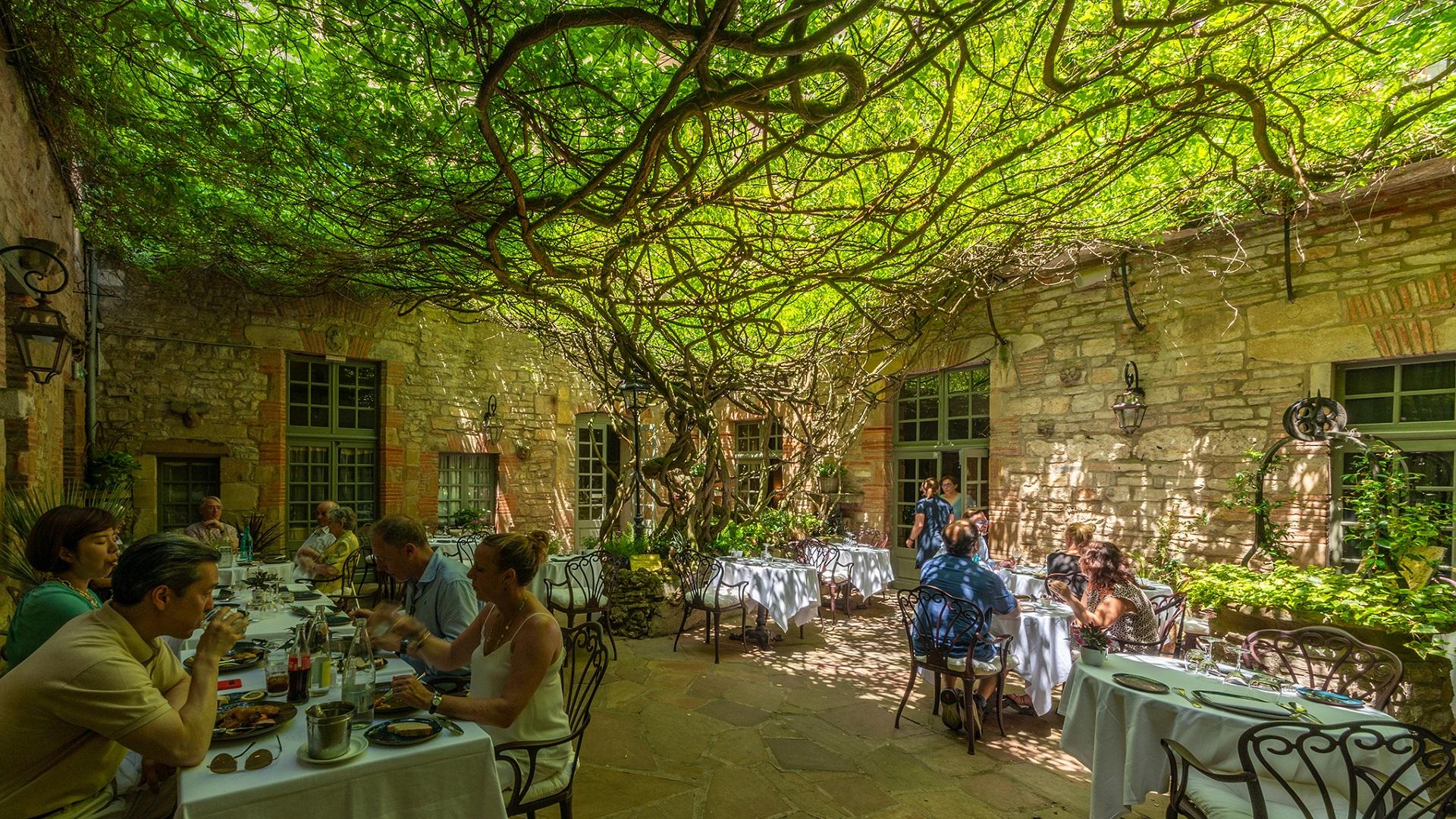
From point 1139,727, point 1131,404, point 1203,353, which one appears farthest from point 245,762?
point 1203,353

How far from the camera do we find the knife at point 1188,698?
2473 millimetres

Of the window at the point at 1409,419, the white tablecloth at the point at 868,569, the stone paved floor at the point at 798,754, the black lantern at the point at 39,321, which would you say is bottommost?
the stone paved floor at the point at 798,754


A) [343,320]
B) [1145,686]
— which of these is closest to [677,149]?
[1145,686]

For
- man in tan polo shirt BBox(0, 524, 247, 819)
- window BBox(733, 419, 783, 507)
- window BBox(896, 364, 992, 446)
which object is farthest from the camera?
window BBox(733, 419, 783, 507)

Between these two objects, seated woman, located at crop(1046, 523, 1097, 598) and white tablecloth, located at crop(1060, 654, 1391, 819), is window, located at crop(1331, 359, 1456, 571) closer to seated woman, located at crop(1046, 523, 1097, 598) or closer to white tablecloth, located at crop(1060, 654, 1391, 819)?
seated woman, located at crop(1046, 523, 1097, 598)

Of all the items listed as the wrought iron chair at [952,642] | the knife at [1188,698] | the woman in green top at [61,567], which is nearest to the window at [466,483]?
the woman in green top at [61,567]

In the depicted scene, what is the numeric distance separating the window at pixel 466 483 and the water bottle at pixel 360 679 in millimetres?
7347

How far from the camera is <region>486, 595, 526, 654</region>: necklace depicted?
2.22 meters

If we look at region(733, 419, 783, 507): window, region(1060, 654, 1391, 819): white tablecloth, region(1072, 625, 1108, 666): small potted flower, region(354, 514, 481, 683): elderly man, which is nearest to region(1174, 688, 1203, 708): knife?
region(1060, 654, 1391, 819): white tablecloth

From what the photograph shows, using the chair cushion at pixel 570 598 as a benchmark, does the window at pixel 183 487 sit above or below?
above

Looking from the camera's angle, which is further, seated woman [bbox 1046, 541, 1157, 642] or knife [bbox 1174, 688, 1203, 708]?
seated woman [bbox 1046, 541, 1157, 642]

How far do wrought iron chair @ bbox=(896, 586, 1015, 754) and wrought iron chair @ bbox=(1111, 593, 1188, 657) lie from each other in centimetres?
63

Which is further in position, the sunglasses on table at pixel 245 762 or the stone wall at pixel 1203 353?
the stone wall at pixel 1203 353

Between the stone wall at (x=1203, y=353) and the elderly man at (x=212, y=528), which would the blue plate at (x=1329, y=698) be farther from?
the elderly man at (x=212, y=528)
